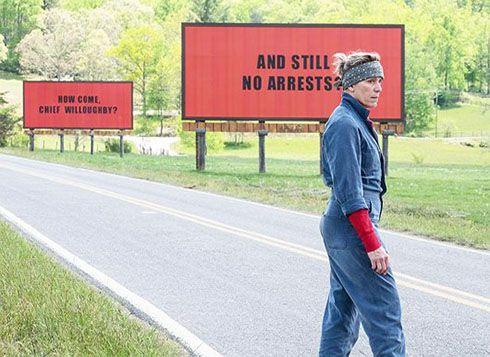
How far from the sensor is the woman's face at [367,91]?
208 inches

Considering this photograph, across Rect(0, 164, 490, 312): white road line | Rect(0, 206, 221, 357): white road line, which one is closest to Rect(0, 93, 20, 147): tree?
Rect(0, 164, 490, 312): white road line

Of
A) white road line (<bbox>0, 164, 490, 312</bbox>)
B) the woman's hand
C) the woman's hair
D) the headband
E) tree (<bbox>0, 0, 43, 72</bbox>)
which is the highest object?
tree (<bbox>0, 0, 43, 72</bbox>)

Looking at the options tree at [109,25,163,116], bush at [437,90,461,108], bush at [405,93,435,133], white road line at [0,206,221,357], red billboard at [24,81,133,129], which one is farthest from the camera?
bush at [437,90,461,108]

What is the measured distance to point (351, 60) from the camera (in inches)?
208

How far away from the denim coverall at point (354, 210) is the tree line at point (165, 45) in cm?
7938

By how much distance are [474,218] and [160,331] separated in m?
11.8

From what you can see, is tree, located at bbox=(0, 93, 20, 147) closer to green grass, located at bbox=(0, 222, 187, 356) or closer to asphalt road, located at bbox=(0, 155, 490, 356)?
asphalt road, located at bbox=(0, 155, 490, 356)

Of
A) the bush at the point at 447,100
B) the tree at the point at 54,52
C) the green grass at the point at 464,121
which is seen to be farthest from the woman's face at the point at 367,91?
the bush at the point at 447,100

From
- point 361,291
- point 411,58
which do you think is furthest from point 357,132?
point 411,58

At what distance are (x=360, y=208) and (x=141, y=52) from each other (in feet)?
269

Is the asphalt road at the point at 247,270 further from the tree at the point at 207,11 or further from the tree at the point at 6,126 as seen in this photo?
the tree at the point at 207,11

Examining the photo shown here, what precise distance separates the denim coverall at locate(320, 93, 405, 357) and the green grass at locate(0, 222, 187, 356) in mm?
1611

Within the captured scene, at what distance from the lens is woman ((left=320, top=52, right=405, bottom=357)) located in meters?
5.09

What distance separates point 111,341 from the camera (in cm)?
651
